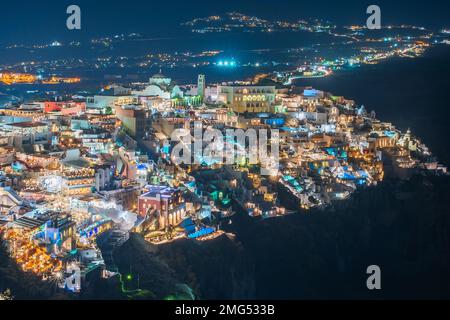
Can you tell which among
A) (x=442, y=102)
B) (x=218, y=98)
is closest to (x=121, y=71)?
(x=442, y=102)

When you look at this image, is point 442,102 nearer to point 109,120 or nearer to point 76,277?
point 109,120

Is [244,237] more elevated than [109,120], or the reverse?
[109,120]

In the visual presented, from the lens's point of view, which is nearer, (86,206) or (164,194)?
(86,206)

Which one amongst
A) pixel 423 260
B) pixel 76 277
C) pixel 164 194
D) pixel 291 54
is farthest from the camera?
pixel 291 54
